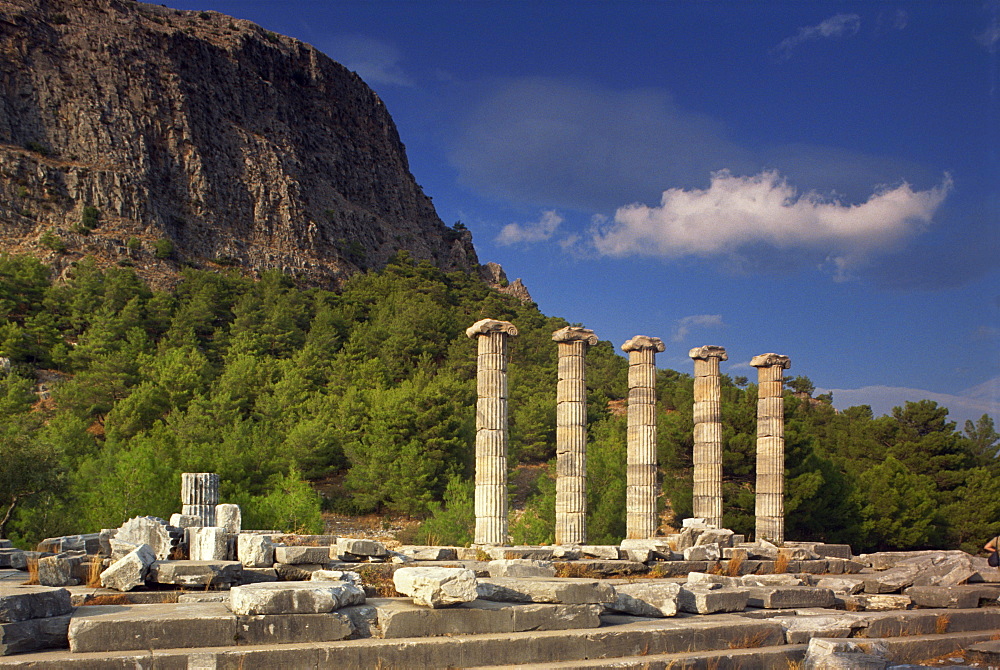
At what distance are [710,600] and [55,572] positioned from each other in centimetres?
831

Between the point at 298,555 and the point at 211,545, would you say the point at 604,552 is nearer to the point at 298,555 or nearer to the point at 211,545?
the point at 298,555

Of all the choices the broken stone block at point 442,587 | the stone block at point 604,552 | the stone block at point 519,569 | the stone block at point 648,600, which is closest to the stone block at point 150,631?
the broken stone block at point 442,587

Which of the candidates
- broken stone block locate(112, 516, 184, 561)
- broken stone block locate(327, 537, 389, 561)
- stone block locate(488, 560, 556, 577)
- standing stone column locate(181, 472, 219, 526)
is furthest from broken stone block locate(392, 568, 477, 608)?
standing stone column locate(181, 472, 219, 526)

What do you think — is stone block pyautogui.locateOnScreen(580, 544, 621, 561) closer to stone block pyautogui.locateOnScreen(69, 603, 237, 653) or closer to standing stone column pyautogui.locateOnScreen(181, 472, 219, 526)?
standing stone column pyautogui.locateOnScreen(181, 472, 219, 526)

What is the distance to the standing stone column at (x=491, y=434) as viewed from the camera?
20859 millimetres

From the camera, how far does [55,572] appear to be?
33.2 feet

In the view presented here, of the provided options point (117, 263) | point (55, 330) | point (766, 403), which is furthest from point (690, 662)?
point (117, 263)

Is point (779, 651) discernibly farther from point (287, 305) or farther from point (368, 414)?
point (287, 305)

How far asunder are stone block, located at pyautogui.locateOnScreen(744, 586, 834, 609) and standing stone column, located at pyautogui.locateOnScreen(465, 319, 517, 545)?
9.58 m

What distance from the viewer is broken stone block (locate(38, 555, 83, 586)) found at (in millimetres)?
10078

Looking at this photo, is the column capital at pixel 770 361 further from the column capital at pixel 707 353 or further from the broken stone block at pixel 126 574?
the broken stone block at pixel 126 574

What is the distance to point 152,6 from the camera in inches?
3656

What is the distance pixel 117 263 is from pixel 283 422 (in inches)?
1349

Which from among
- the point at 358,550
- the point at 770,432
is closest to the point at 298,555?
the point at 358,550
